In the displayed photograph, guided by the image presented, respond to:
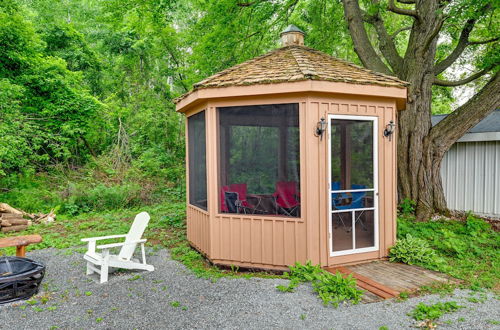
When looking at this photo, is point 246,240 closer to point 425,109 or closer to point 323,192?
point 323,192

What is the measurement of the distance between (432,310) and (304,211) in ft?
5.58

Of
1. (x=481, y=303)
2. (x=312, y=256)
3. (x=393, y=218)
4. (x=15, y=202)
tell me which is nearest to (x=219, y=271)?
(x=312, y=256)

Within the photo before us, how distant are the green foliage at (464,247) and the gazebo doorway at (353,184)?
996 mm

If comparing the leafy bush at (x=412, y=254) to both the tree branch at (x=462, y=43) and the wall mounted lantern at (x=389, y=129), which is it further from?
the tree branch at (x=462, y=43)

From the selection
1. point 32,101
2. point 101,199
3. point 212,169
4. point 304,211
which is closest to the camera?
point 304,211

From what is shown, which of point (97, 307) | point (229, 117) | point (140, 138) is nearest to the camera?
point (97, 307)

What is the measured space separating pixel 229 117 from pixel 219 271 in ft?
6.86

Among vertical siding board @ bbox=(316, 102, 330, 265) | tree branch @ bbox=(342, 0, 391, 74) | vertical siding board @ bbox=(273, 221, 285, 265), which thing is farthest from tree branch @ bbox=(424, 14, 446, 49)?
vertical siding board @ bbox=(273, 221, 285, 265)

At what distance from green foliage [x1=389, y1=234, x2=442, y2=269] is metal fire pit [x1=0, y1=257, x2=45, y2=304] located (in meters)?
4.50

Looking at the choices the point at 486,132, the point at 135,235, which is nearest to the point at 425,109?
the point at 486,132

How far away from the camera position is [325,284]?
12.9ft

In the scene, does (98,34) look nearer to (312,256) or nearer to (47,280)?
(47,280)

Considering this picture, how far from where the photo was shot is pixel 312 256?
4.45m

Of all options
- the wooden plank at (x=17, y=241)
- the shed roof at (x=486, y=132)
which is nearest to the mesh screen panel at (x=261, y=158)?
the wooden plank at (x=17, y=241)
